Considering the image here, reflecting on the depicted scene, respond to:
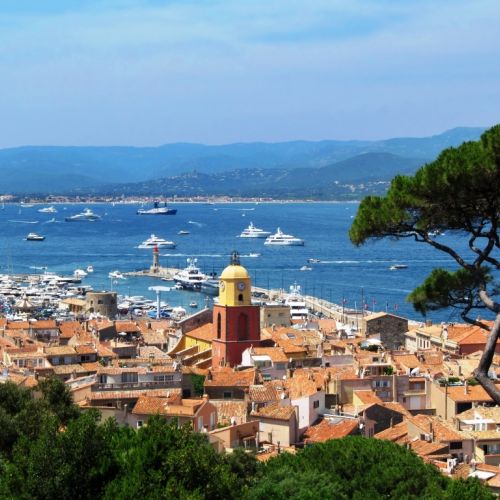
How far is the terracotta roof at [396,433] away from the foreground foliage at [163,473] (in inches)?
176

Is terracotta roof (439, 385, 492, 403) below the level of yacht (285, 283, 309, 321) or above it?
above

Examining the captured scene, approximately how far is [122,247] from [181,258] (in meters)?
16.2

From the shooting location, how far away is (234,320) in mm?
29109

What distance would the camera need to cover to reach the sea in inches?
2862

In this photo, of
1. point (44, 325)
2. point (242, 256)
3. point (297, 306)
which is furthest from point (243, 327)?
point (242, 256)

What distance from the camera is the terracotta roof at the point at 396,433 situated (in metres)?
20.2

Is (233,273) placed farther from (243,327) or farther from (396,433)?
(396,433)

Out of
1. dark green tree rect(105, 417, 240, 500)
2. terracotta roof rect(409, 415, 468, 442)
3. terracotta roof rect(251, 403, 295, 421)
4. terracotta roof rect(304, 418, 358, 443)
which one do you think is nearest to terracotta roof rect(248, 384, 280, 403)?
terracotta roof rect(251, 403, 295, 421)

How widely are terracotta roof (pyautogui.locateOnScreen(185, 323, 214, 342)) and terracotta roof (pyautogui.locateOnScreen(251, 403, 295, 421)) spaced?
9.47 metres

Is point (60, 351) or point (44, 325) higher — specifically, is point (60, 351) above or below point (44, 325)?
above

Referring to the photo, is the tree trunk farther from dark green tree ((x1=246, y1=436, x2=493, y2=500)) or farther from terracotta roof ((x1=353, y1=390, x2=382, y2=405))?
terracotta roof ((x1=353, y1=390, x2=382, y2=405))

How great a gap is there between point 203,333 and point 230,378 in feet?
22.2

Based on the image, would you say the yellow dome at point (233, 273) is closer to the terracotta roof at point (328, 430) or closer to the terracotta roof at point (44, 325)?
the terracotta roof at point (328, 430)

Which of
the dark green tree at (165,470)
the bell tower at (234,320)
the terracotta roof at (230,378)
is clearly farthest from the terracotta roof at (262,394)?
the dark green tree at (165,470)
